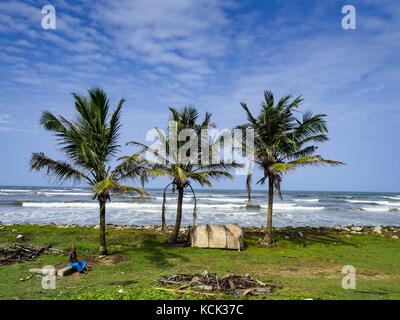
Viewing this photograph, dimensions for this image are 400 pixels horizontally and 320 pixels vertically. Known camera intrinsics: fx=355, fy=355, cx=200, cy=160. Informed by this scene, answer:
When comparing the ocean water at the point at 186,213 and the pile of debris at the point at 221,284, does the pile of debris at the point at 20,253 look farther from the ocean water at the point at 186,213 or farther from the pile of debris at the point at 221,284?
the pile of debris at the point at 221,284

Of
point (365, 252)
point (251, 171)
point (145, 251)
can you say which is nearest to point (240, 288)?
point (145, 251)

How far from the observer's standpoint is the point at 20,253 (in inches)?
528

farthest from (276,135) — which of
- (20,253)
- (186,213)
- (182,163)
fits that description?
(186,213)

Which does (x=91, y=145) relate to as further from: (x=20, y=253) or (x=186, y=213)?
(x=186, y=213)

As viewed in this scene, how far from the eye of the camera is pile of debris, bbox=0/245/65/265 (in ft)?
41.9

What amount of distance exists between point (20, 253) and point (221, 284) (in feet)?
27.9

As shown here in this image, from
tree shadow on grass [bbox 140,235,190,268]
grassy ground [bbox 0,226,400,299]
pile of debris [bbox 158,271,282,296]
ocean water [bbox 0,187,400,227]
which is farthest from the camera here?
ocean water [bbox 0,187,400,227]

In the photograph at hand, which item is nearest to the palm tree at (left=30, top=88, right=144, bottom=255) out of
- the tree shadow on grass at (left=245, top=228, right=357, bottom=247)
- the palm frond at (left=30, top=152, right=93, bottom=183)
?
the palm frond at (left=30, top=152, right=93, bottom=183)

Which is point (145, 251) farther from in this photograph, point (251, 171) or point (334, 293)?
point (334, 293)

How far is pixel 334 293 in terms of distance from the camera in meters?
9.23

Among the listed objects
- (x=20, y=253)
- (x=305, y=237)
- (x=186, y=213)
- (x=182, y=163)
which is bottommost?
(x=186, y=213)

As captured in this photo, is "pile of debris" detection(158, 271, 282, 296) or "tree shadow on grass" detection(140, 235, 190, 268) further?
"tree shadow on grass" detection(140, 235, 190, 268)

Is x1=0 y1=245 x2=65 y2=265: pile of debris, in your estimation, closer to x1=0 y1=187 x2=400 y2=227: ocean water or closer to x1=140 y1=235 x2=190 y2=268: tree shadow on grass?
x1=140 y1=235 x2=190 y2=268: tree shadow on grass

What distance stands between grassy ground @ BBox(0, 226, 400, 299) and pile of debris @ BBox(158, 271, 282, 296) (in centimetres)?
47
